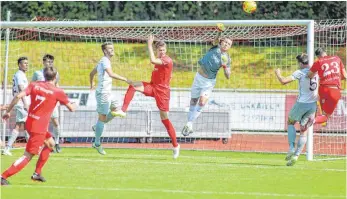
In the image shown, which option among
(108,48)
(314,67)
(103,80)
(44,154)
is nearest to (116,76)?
(108,48)

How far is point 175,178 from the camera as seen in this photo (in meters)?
13.9

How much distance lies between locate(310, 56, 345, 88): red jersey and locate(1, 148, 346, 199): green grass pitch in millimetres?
1679

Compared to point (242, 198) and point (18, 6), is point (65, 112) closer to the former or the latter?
point (242, 198)

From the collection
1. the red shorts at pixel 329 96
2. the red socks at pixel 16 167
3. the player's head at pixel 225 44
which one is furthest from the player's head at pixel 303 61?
the red socks at pixel 16 167

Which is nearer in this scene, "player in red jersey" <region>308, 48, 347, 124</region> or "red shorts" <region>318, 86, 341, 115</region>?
"player in red jersey" <region>308, 48, 347, 124</region>

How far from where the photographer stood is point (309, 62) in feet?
57.5

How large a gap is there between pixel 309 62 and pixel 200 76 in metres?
2.29

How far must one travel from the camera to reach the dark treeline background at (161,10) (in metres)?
35.7

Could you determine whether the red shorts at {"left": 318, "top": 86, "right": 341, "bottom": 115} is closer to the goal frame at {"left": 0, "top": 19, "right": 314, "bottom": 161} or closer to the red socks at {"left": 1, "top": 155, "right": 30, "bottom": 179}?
the goal frame at {"left": 0, "top": 19, "right": 314, "bottom": 161}

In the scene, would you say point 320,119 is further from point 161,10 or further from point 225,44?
point 161,10

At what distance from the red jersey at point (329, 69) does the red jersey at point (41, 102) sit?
19.4 ft

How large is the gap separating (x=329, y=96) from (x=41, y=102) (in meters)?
7.26

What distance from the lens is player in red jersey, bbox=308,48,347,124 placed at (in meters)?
17.0

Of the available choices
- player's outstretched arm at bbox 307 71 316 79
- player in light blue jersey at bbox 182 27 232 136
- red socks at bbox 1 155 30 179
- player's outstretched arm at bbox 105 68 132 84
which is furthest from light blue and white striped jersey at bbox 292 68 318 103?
red socks at bbox 1 155 30 179
